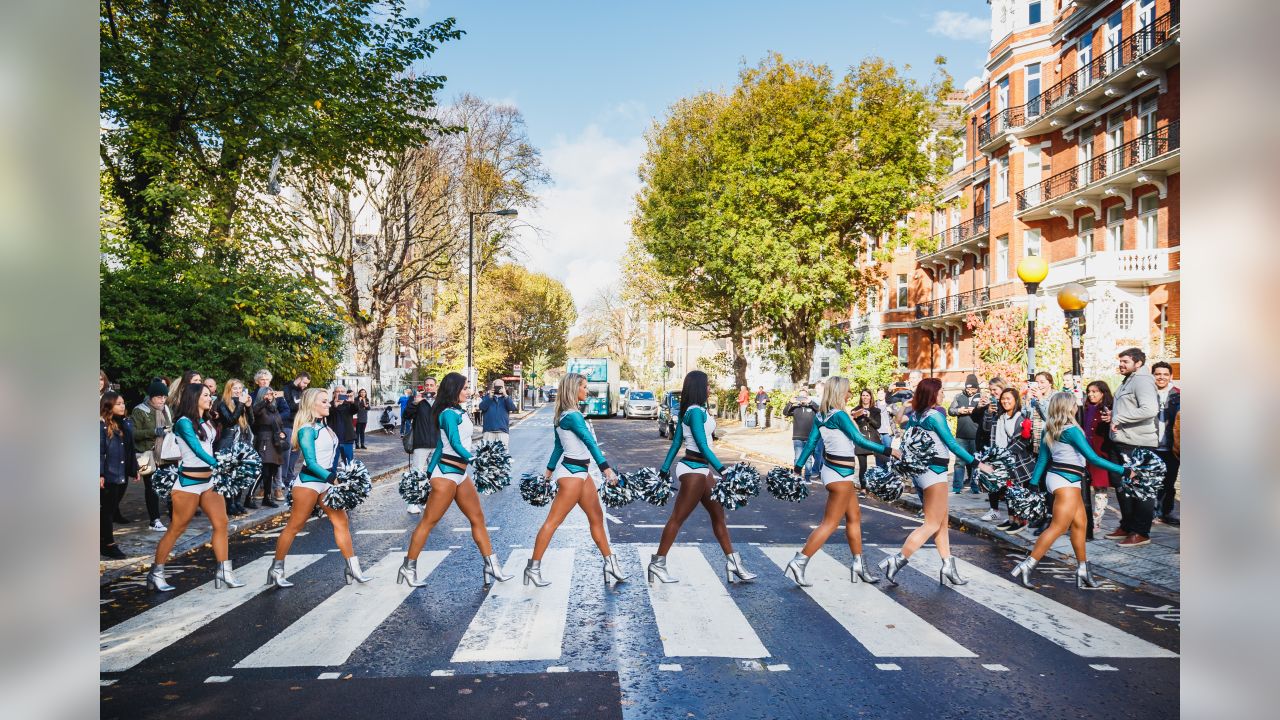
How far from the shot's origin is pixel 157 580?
7301mm

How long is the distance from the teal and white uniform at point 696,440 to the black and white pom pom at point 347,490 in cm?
281

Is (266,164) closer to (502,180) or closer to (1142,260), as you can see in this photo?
(502,180)

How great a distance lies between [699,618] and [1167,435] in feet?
23.8

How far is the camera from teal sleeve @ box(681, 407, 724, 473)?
7.30m

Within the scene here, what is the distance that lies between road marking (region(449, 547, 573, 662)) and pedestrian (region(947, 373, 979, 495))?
8091 mm

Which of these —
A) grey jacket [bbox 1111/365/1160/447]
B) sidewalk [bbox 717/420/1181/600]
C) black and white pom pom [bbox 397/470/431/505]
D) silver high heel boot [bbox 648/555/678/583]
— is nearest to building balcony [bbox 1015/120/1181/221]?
sidewalk [bbox 717/420/1181/600]

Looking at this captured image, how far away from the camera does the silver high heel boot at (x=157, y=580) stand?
7289 mm

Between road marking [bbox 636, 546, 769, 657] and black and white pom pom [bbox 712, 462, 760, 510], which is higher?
black and white pom pom [bbox 712, 462, 760, 510]

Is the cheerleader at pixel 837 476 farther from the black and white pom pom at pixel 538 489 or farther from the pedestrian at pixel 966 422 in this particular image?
the pedestrian at pixel 966 422

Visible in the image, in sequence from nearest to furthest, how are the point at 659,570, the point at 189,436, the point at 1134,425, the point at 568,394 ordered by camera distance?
the point at 189,436, the point at 568,394, the point at 659,570, the point at 1134,425

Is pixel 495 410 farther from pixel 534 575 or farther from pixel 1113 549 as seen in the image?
pixel 1113 549

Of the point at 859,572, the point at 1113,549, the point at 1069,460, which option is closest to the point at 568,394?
the point at 859,572

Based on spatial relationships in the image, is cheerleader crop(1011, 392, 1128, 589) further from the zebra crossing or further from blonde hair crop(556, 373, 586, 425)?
blonde hair crop(556, 373, 586, 425)

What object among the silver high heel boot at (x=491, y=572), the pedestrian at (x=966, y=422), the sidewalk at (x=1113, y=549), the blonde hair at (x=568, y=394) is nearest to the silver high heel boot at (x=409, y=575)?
the silver high heel boot at (x=491, y=572)
